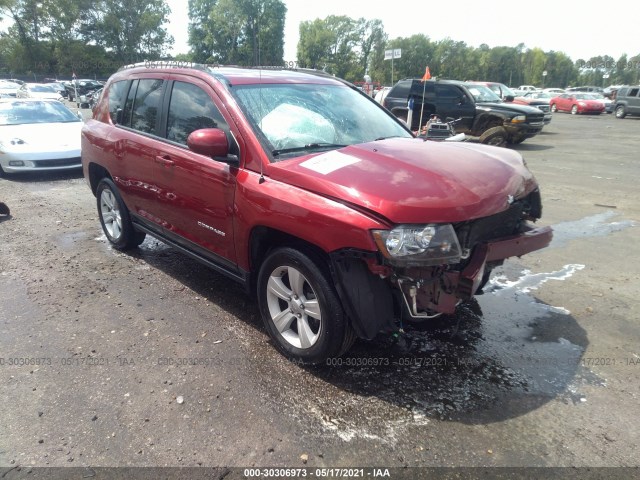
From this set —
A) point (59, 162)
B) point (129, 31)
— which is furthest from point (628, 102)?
point (129, 31)

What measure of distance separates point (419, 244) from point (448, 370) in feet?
3.51

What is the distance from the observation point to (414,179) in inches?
109

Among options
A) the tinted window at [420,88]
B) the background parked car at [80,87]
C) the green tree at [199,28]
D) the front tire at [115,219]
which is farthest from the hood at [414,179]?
the green tree at [199,28]

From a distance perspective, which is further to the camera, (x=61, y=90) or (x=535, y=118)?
(x=61, y=90)

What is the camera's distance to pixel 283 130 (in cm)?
337

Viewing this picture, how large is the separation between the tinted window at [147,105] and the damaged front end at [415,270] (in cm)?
263

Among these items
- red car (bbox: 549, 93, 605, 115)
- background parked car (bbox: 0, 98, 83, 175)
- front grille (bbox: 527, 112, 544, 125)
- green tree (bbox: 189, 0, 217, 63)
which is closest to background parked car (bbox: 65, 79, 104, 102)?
green tree (bbox: 189, 0, 217, 63)

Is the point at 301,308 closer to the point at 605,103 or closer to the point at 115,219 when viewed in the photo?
the point at 115,219

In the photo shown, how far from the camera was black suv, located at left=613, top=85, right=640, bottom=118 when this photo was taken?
2709 centimetres

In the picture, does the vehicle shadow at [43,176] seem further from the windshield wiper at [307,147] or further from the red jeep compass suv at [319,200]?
the windshield wiper at [307,147]

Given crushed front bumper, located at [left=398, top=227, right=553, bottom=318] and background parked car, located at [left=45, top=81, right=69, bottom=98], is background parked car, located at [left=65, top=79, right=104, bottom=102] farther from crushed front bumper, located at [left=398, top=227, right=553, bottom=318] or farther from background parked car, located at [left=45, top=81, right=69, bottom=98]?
crushed front bumper, located at [left=398, top=227, right=553, bottom=318]

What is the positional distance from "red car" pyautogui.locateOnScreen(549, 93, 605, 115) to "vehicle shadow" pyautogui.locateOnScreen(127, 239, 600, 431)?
1302 inches

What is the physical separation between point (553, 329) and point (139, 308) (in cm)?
346

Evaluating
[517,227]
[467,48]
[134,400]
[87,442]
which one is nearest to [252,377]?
[134,400]
